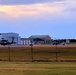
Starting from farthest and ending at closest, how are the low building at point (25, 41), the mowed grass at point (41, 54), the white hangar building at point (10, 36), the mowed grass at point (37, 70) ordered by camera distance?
the low building at point (25, 41)
the white hangar building at point (10, 36)
the mowed grass at point (41, 54)
the mowed grass at point (37, 70)

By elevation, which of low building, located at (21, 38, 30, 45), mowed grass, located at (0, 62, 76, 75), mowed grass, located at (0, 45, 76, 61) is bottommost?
mowed grass, located at (0, 62, 76, 75)

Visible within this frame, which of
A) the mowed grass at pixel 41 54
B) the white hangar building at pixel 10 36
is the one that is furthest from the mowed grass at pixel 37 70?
the white hangar building at pixel 10 36

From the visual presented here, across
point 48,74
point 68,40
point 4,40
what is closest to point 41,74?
point 48,74

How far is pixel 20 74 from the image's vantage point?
853 inches

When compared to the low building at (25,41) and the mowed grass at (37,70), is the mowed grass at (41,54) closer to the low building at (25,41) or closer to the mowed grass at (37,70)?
the mowed grass at (37,70)

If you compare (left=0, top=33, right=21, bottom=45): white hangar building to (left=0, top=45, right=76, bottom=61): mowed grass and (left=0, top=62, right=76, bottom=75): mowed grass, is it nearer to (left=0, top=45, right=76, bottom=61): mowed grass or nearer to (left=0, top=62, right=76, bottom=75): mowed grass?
(left=0, top=45, right=76, bottom=61): mowed grass

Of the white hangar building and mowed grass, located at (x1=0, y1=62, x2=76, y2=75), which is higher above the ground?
the white hangar building

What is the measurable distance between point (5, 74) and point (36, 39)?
577 ft

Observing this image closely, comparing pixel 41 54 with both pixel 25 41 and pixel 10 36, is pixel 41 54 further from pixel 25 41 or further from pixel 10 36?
pixel 25 41

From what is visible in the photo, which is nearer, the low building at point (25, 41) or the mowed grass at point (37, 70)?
the mowed grass at point (37, 70)

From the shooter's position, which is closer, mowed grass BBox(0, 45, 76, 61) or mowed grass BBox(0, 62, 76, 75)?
mowed grass BBox(0, 62, 76, 75)

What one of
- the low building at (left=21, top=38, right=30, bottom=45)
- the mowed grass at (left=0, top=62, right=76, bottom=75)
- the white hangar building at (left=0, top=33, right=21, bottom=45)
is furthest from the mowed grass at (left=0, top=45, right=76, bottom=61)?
the low building at (left=21, top=38, right=30, bottom=45)

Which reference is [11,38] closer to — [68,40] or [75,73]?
[68,40]

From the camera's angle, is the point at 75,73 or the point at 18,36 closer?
the point at 75,73
